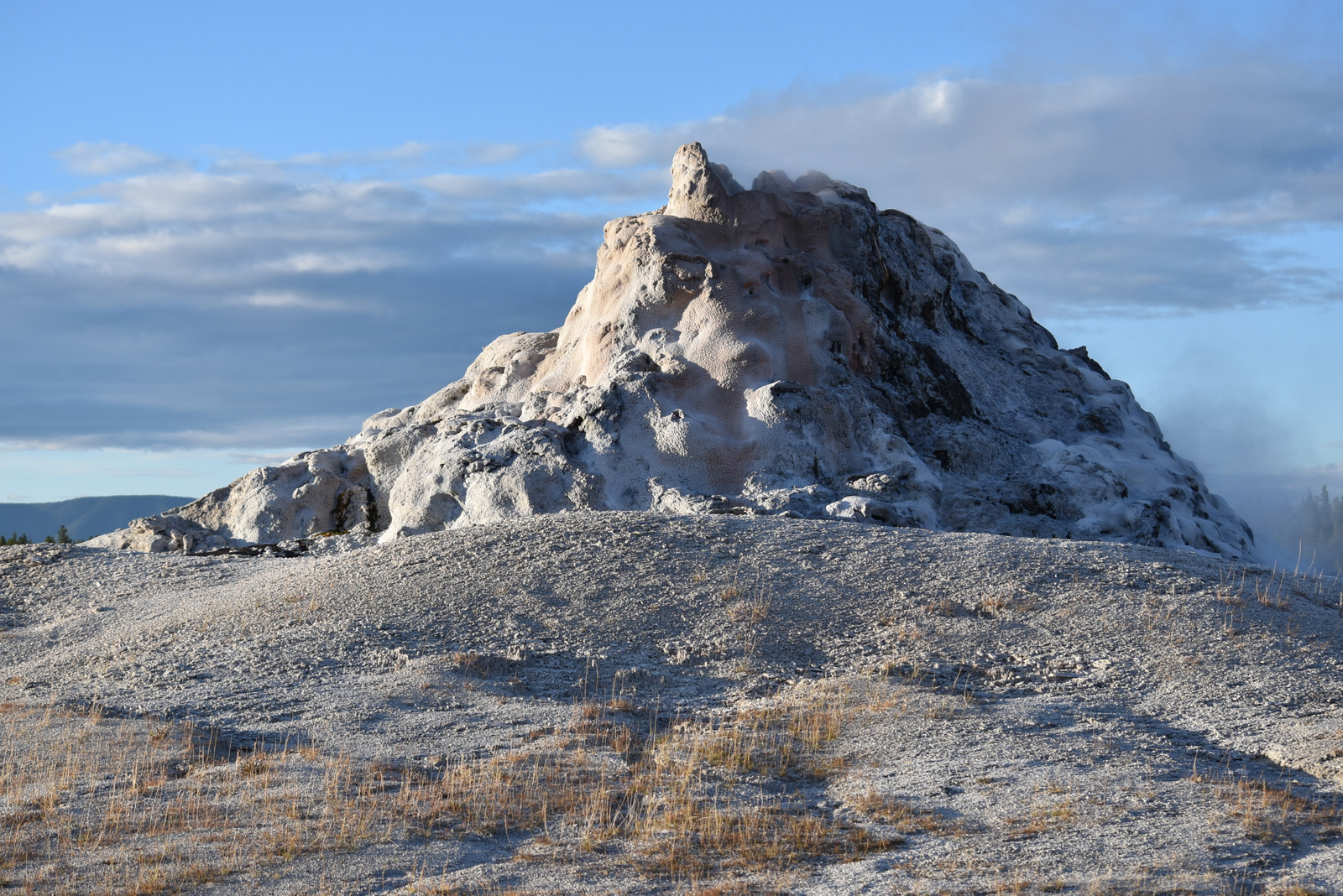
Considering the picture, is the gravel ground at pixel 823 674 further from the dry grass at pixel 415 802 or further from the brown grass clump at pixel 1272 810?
the dry grass at pixel 415 802

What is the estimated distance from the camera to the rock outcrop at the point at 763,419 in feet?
63.6

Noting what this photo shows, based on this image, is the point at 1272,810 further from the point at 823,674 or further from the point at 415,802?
the point at 415,802

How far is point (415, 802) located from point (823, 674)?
5.21 metres

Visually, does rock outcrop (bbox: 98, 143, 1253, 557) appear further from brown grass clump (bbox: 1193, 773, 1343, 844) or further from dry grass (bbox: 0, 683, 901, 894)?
brown grass clump (bbox: 1193, 773, 1343, 844)

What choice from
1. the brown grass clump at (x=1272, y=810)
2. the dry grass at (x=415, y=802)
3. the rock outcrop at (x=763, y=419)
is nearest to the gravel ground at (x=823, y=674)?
the brown grass clump at (x=1272, y=810)

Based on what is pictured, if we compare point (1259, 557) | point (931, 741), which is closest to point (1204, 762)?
point (931, 741)

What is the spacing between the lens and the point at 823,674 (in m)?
12.3

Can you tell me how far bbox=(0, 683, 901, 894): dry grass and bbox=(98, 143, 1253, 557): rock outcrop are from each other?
8.79m

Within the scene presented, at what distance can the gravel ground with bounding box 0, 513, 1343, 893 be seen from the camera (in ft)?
23.9

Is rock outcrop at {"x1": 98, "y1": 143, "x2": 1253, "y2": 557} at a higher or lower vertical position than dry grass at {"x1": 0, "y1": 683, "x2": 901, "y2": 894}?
higher

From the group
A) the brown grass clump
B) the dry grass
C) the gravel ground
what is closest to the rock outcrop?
the gravel ground

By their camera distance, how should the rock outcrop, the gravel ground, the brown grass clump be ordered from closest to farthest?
the gravel ground, the brown grass clump, the rock outcrop

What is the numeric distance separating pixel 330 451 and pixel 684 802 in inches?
686

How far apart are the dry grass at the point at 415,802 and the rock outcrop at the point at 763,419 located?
8785 millimetres
